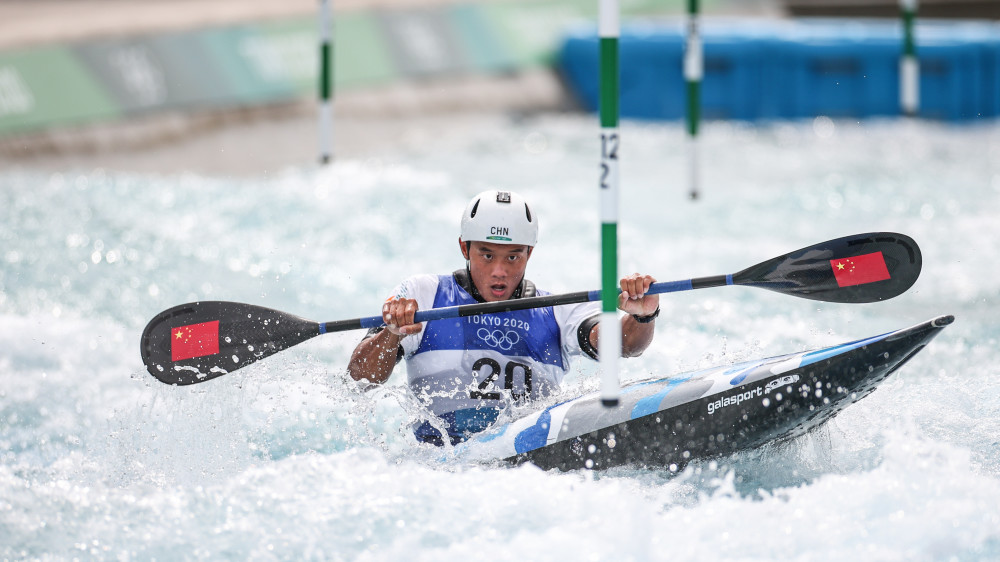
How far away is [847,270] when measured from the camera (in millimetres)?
4535

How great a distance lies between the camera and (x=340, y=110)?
12102 mm

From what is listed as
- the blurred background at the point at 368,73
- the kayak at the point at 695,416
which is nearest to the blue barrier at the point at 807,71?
the blurred background at the point at 368,73

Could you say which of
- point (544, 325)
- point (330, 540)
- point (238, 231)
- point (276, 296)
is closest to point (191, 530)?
point (330, 540)

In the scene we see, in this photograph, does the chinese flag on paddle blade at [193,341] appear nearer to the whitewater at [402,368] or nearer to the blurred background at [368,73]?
the whitewater at [402,368]

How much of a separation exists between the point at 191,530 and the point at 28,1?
10951mm

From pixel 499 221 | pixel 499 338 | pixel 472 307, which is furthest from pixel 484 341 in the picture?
pixel 499 221

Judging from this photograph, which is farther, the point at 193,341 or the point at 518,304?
the point at 193,341

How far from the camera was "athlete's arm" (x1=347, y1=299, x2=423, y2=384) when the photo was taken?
4258mm

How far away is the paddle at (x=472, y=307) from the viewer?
439cm

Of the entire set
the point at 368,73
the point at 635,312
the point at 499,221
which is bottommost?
the point at 635,312

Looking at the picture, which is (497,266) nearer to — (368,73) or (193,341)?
(193,341)

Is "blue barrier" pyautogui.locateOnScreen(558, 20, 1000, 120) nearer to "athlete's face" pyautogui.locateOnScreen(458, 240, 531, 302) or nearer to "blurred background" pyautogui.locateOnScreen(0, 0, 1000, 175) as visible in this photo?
"blurred background" pyautogui.locateOnScreen(0, 0, 1000, 175)

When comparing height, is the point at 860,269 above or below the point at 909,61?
below

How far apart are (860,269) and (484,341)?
5.04ft
